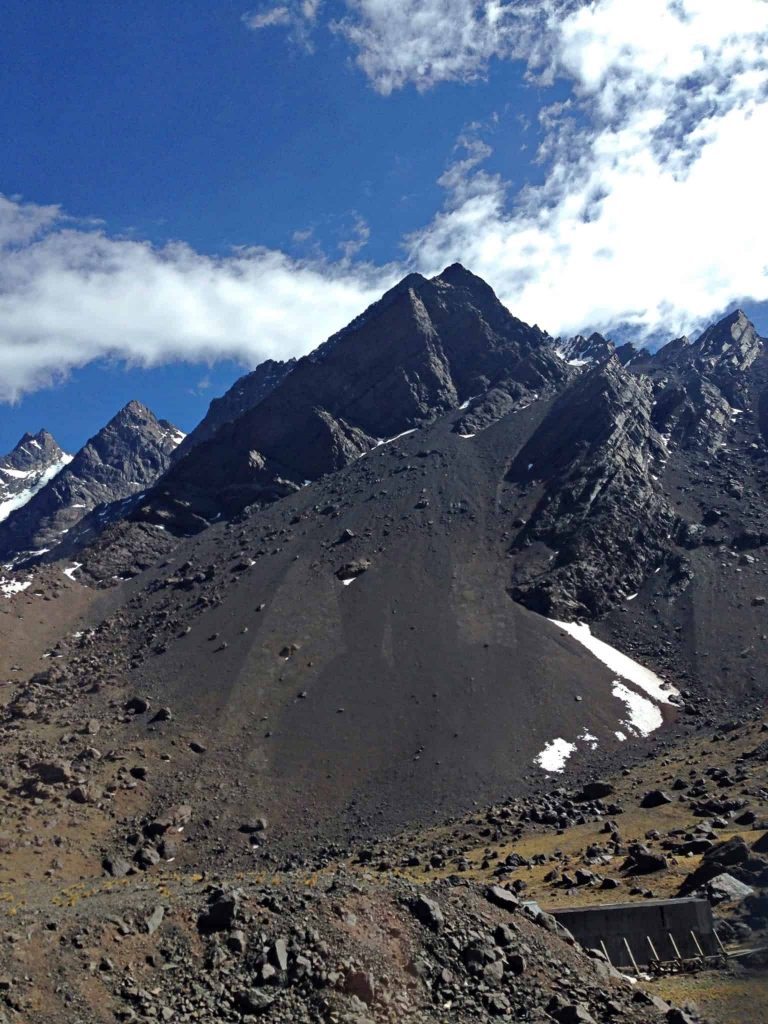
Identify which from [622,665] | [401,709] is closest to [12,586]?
[401,709]

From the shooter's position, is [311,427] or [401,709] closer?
[401,709]

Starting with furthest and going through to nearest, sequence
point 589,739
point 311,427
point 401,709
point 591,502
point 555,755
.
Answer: point 311,427 < point 591,502 < point 401,709 < point 589,739 < point 555,755

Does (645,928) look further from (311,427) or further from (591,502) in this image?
(311,427)

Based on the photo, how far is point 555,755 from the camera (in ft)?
281

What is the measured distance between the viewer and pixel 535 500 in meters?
142

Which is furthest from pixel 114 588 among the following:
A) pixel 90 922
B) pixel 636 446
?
pixel 90 922

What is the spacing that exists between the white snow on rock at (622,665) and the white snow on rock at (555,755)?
1722 cm

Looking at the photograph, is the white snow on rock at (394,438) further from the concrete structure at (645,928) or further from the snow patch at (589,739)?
the concrete structure at (645,928)

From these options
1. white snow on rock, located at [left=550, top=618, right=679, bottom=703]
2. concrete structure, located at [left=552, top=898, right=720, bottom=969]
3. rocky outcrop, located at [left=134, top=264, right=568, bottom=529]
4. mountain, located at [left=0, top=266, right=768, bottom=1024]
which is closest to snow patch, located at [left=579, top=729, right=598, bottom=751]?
mountain, located at [left=0, top=266, right=768, bottom=1024]

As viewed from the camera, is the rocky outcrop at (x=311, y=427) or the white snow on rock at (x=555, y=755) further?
the rocky outcrop at (x=311, y=427)

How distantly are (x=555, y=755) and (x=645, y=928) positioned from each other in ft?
166

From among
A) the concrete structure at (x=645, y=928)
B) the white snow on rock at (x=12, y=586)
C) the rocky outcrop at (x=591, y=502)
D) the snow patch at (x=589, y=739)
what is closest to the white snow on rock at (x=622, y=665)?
the rocky outcrop at (x=591, y=502)

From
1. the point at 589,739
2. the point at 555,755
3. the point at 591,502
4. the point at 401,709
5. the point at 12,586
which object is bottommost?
the point at 555,755

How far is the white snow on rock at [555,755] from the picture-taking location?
275ft
